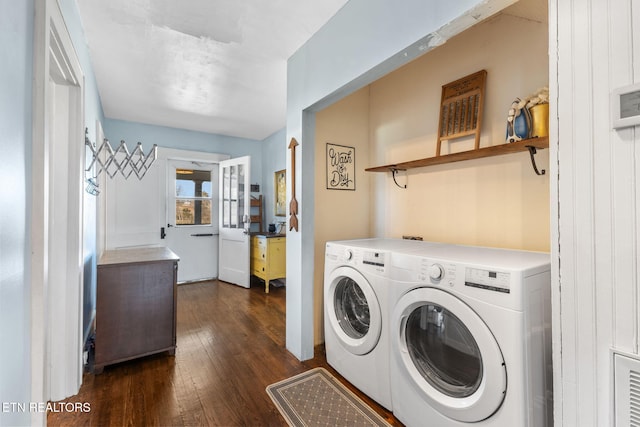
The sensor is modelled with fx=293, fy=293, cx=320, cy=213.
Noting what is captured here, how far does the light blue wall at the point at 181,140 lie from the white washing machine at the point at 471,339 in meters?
4.04

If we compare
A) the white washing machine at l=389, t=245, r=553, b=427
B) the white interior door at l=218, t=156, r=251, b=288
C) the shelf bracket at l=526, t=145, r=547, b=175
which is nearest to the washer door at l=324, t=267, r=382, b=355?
the white washing machine at l=389, t=245, r=553, b=427

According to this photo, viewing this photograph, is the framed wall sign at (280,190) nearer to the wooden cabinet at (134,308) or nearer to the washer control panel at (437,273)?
the wooden cabinet at (134,308)

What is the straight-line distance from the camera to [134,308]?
221cm

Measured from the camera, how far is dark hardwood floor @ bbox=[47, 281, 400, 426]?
166 centimetres

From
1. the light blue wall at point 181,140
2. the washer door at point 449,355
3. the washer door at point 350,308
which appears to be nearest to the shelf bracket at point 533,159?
the washer door at point 449,355

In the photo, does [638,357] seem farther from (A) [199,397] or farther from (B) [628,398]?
(A) [199,397]

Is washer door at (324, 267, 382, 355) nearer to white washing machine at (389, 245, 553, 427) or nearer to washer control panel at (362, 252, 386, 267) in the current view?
washer control panel at (362, 252, 386, 267)

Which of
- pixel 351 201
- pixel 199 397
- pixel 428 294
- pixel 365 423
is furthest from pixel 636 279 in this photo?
pixel 199 397

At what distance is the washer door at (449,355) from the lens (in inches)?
46.8

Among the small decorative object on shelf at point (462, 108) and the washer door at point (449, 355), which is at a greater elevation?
the small decorative object on shelf at point (462, 108)

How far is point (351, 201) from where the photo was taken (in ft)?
8.75

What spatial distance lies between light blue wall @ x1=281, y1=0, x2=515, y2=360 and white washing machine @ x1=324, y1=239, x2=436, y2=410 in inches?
9.5

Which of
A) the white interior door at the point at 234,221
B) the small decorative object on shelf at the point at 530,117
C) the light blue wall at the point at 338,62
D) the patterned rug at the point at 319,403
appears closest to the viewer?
the light blue wall at the point at 338,62

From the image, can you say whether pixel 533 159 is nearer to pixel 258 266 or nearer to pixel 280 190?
pixel 280 190
